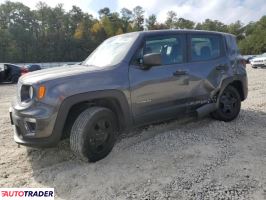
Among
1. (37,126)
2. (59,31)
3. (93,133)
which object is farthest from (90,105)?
(59,31)

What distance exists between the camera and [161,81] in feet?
16.1

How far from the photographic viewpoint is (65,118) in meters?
4.03

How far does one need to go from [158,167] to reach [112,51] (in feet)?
6.54

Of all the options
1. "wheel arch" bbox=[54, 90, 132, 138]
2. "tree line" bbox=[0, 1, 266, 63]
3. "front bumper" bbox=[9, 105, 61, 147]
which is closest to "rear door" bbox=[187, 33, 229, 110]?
"wheel arch" bbox=[54, 90, 132, 138]

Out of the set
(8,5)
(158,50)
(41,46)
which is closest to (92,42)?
(41,46)

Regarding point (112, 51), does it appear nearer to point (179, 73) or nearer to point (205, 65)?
point (179, 73)

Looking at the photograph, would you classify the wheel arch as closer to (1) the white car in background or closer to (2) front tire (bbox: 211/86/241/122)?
(2) front tire (bbox: 211/86/241/122)

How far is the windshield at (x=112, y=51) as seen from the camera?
476cm

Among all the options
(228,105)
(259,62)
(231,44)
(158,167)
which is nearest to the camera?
(158,167)

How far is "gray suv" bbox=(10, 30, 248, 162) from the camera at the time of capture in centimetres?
399

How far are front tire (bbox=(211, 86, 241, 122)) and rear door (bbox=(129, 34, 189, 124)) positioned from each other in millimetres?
1089

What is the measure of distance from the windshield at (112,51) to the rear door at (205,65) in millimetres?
1143

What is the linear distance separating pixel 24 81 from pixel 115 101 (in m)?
1.24

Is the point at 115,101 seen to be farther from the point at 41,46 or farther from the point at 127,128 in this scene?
the point at 41,46
